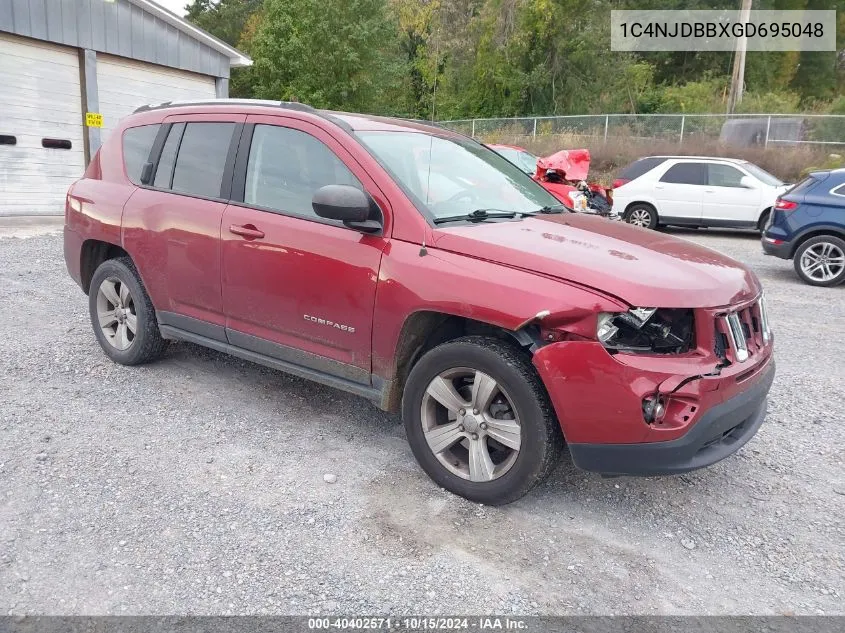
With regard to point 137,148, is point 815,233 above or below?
below

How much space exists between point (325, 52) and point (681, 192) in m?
22.2

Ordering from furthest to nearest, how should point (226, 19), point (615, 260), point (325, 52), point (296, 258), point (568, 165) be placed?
point (226, 19), point (325, 52), point (568, 165), point (296, 258), point (615, 260)

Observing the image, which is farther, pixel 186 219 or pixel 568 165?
pixel 568 165

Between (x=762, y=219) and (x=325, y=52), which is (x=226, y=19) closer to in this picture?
(x=325, y=52)

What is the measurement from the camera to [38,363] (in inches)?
194

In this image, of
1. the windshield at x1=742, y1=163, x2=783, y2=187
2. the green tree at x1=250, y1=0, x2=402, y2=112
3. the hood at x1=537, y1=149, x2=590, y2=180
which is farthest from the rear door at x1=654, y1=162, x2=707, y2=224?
the green tree at x1=250, y1=0, x2=402, y2=112

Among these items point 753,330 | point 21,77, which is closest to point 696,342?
point 753,330

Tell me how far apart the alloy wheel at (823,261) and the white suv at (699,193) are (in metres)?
4.65

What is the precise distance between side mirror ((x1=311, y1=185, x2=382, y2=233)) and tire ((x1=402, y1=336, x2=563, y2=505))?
77cm

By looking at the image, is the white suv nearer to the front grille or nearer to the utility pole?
the front grille

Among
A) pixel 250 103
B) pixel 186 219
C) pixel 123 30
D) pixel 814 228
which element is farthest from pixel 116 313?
pixel 123 30

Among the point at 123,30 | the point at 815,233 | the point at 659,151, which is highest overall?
the point at 123,30

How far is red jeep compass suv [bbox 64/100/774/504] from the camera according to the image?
9.28 feet

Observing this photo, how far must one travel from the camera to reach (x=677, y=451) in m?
2.80
